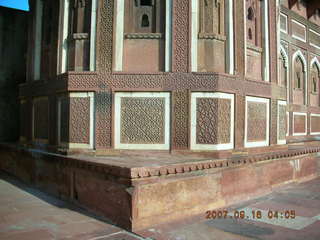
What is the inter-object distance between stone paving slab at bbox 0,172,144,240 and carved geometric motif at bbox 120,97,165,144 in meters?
1.33

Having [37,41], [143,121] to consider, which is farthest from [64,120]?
[37,41]

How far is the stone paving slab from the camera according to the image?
10.4ft

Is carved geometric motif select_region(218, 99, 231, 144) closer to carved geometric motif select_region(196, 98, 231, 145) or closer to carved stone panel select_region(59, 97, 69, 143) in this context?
carved geometric motif select_region(196, 98, 231, 145)

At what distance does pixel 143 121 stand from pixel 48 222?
196 cm

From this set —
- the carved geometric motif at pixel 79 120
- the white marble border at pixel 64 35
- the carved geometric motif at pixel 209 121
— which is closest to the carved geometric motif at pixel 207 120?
the carved geometric motif at pixel 209 121

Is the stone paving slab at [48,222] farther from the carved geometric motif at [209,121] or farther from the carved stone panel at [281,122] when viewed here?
the carved stone panel at [281,122]

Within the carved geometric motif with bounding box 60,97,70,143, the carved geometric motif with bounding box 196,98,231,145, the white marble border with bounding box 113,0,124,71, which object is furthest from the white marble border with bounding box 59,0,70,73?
the carved geometric motif with bounding box 196,98,231,145

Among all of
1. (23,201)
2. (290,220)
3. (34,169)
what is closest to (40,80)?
(34,169)

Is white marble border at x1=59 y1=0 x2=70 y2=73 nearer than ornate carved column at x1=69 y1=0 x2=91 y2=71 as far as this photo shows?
No

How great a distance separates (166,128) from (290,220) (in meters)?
2.11

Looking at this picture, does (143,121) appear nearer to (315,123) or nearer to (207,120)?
(207,120)

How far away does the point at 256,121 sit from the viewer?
5.47 m

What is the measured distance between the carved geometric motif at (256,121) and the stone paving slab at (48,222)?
302 cm

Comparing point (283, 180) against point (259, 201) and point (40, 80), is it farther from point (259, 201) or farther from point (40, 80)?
point (40, 80)
